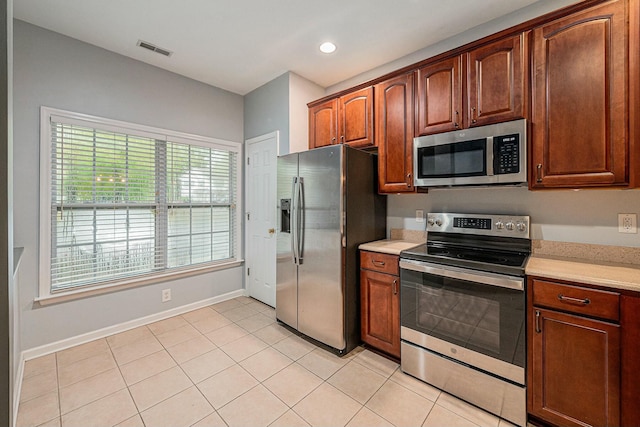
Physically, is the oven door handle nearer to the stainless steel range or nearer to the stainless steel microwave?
the stainless steel range

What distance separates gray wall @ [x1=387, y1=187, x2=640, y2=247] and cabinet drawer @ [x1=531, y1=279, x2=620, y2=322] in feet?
2.15

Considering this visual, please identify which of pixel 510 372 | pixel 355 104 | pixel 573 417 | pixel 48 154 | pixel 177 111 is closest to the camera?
pixel 573 417

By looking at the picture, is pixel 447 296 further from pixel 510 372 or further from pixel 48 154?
pixel 48 154

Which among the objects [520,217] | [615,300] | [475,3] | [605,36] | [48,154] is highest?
[475,3]

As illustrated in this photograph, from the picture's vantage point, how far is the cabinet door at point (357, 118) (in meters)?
2.63

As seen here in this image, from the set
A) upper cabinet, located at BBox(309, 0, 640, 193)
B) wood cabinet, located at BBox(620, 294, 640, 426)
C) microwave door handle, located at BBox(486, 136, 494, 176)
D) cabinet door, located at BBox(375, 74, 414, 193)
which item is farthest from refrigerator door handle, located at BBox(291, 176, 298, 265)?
wood cabinet, located at BBox(620, 294, 640, 426)

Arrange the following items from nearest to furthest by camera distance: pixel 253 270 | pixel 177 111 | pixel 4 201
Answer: pixel 4 201 < pixel 177 111 < pixel 253 270

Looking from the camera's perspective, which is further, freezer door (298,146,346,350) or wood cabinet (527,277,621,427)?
freezer door (298,146,346,350)

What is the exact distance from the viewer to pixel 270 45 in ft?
8.39

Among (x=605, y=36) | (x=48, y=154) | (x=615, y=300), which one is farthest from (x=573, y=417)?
(x=48, y=154)

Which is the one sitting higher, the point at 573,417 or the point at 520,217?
the point at 520,217

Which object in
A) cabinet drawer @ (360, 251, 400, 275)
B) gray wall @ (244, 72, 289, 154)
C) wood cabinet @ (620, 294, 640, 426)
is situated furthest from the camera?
gray wall @ (244, 72, 289, 154)

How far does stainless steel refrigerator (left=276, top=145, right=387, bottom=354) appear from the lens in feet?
7.63

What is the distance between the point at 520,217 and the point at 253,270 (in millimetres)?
2976
